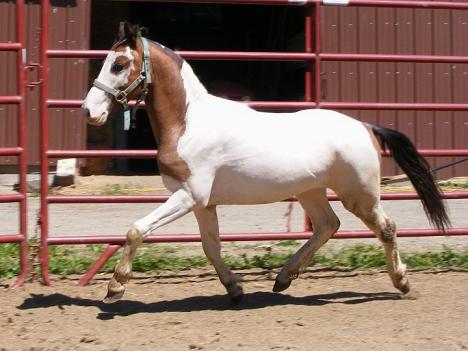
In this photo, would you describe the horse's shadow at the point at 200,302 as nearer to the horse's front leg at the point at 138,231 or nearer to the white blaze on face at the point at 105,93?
the horse's front leg at the point at 138,231

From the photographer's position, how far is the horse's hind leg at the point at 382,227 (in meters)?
5.19

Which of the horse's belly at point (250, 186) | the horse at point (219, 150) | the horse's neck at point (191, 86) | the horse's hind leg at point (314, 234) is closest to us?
the horse at point (219, 150)

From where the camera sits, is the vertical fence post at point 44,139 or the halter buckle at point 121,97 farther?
the vertical fence post at point 44,139

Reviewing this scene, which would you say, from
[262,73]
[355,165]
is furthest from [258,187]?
[262,73]

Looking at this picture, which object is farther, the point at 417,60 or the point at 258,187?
the point at 417,60

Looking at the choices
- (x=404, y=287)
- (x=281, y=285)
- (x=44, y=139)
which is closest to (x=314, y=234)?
(x=281, y=285)

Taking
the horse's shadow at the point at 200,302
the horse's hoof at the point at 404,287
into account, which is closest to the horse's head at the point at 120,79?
the horse's shadow at the point at 200,302

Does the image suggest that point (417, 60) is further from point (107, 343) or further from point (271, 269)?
point (107, 343)

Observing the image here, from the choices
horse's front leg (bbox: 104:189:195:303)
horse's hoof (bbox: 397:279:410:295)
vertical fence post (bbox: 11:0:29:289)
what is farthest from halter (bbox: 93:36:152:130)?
Answer: horse's hoof (bbox: 397:279:410:295)

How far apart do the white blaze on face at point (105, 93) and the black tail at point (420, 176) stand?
1804 millimetres

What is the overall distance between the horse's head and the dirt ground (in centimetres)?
123

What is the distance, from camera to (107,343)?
4.27 meters

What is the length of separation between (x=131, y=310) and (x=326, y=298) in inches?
52.0

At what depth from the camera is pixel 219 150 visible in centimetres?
486
